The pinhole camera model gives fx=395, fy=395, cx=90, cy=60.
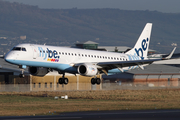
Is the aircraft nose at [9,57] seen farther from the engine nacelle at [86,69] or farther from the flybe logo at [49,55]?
the engine nacelle at [86,69]

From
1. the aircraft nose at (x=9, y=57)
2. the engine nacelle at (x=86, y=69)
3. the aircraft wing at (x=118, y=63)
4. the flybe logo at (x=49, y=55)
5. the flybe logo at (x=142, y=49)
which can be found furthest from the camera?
the flybe logo at (x=142, y=49)

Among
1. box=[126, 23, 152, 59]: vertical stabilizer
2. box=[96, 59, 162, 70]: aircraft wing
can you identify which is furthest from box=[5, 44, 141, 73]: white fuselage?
box=[126, 23, 152, 59]: vertical stabilizer

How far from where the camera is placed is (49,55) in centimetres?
5231

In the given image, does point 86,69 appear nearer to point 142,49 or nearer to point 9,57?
point 9,57

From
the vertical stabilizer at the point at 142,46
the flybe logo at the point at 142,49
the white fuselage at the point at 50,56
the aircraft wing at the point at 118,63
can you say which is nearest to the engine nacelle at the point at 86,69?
the white fuselage at the point at 50,56

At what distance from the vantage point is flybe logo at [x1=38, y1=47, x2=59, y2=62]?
51703 mm

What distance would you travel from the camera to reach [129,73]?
103m

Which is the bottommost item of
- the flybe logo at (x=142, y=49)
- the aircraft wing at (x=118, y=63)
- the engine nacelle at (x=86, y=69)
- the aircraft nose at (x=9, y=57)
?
the engine nacelle at (x=86, y=69)

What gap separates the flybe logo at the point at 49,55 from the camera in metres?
51.7

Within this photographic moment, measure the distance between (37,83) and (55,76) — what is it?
5.27 meters

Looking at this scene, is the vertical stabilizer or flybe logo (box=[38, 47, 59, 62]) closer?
flybe logo (box=[38, 47, 59, 62])

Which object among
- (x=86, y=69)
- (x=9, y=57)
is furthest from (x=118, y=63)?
(x=9, y=57)

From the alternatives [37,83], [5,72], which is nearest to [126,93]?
[37,83]

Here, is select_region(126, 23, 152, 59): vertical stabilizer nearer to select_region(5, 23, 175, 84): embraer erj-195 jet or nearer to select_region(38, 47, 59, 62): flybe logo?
select_region(5, 23, 175, 84): embraer erj-195 jet
